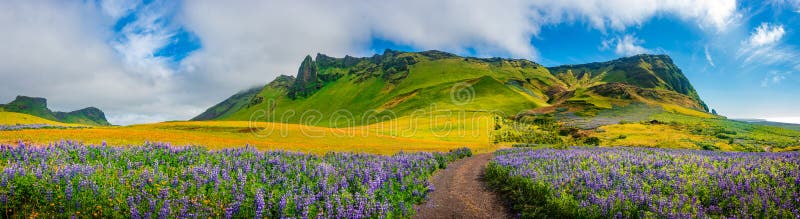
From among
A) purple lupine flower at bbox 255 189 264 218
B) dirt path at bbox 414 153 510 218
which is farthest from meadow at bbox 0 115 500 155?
purple lupine flower at bbox 255 189 264 218

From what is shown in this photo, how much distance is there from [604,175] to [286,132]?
53522 mm

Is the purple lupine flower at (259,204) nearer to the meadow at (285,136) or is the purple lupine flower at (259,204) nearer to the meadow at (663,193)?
the meadow at (663,193)

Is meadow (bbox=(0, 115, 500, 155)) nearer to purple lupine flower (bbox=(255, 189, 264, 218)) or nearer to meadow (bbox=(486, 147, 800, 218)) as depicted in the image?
purple lupine flower (bbox=(255, 189, 264, 218))

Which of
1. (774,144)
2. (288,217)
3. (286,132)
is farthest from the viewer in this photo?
(286,132)

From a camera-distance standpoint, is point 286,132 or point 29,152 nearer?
point 29,152

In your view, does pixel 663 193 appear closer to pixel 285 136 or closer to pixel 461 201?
pixel 461 201

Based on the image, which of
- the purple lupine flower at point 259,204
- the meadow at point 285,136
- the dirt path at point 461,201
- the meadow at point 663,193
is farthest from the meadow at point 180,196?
the meadow at point 285,136

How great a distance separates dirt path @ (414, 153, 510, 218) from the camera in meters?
13.6

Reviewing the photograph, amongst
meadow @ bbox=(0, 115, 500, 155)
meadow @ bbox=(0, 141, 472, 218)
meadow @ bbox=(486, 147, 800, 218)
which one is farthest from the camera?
meadow @ bbox=(0, 115, 500, 155)

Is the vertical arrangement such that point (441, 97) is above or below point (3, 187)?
above

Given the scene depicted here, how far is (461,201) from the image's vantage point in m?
15.9

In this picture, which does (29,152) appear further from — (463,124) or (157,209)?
(463,124)

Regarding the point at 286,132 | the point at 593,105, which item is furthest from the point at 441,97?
the point at 286,132

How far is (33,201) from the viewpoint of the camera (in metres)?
9.95
